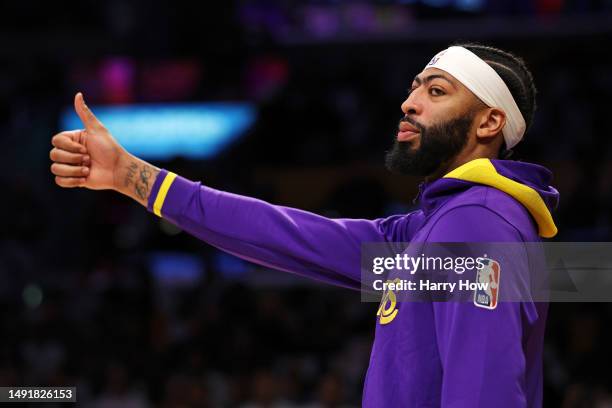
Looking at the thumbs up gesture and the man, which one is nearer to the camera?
the man

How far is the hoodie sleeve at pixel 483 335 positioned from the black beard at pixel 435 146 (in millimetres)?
249

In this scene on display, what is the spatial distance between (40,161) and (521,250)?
921 centimetres

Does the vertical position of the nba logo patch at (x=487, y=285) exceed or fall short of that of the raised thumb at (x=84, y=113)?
it falls short

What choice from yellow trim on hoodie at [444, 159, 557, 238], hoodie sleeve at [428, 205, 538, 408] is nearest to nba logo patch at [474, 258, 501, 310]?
hoodie sleeve at [428, 205, 538, 408]

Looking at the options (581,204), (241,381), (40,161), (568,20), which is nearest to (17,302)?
(241,381)

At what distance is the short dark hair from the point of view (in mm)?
2285

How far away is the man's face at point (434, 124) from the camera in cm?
222

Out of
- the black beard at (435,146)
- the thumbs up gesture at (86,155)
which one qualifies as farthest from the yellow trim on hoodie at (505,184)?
the thumbs up gesture at (86,155)

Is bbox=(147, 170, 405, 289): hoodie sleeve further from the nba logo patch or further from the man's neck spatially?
the nba logo patch

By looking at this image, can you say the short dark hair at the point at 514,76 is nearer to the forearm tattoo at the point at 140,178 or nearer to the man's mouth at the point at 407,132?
the man's mouth at the point at 407,132

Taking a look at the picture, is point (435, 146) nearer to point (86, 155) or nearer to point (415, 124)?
point (415, 124)

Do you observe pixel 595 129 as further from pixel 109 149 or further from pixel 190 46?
pixel 109 149

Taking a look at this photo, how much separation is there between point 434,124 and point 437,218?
0.87ft

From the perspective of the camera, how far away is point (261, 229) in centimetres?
236
